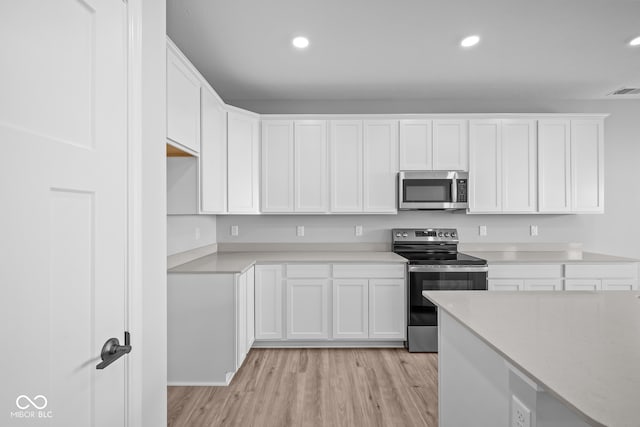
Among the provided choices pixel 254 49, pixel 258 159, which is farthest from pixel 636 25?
pixel 258 159

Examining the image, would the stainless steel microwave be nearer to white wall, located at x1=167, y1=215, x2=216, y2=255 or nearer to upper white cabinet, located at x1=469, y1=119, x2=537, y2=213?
upper white cabinet, located at x1=469, y1=119, x2=537, y2=213

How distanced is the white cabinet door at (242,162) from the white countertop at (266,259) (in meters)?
0.50

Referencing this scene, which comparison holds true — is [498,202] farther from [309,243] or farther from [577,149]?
[309,243]

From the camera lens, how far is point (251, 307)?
122 inches

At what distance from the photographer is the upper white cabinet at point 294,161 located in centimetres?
360

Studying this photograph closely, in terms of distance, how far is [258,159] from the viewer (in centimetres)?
358

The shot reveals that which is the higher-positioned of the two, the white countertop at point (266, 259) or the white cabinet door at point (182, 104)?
the white cabinet door at point (182, 104)

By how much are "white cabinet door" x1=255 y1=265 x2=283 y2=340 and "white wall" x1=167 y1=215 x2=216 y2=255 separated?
0.68 meters

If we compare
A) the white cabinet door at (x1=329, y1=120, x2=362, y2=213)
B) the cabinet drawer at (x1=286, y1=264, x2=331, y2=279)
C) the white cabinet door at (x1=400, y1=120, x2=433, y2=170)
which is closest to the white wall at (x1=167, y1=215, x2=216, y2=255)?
the cabinet drawer at (x1=286, y1=264, x2=331, y2=279)

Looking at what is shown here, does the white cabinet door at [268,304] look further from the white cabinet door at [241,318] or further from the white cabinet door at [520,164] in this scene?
the white cabinet door at [520,164]

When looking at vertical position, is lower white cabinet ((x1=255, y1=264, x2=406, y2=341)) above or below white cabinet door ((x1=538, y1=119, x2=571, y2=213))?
below

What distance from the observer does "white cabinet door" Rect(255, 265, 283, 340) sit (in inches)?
128

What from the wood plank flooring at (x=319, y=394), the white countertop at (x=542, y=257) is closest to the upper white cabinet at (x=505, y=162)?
the white countertop at (x=542, y=257)

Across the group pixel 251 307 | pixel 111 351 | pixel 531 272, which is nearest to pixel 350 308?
pixel 251 307
